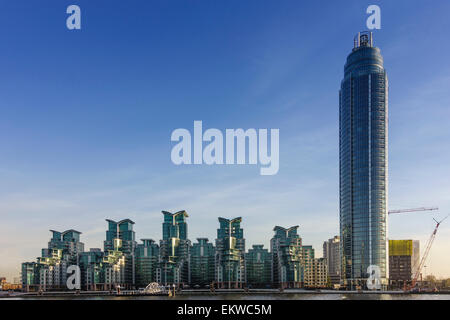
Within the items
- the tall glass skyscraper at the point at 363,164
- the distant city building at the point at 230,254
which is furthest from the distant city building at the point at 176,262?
the tall glass skyscraper at the point at 363,164

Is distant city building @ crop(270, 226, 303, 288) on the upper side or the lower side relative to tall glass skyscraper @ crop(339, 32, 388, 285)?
lower

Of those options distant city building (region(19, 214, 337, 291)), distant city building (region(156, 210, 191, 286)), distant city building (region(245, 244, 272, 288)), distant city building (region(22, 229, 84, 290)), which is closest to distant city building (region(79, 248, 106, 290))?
distant city building (region(19, 214, 337, 291))

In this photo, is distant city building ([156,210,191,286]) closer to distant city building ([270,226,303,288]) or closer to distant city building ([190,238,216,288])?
distant city building ([190,238,216,288])

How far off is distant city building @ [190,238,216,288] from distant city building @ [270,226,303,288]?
28331 millimetres

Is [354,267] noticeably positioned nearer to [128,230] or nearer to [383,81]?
[383,81]

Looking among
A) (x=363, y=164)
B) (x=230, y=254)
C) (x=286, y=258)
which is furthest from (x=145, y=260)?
(x=363, y=164)

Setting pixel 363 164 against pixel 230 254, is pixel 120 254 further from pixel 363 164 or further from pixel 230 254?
pixel 363 164

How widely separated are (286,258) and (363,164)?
49.9m

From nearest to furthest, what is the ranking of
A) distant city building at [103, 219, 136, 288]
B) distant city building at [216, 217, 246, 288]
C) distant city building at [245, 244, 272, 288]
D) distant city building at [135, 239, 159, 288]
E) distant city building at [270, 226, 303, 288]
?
distant city building at [270, 226, 303, 288] < distant city building at [216, 217, 246, 288] < distant city building at [103, 219, 136, 288] < distant city building at [245, 244, 272, 288] < distant city building at [135, 239, 159, 288]

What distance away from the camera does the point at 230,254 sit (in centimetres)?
15475

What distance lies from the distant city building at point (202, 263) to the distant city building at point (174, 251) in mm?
3780

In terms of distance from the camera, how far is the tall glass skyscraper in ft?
449
